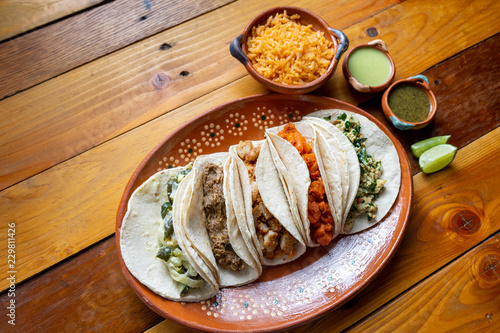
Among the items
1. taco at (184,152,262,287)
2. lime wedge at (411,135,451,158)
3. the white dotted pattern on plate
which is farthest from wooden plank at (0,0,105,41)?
lime wedge at (411,135,451,158)

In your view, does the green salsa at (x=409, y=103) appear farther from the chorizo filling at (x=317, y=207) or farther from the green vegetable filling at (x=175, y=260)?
the green vegetable filling at (x=175, y=260)

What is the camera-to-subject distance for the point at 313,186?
8.42ft

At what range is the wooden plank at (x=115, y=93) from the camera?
9.81 feet

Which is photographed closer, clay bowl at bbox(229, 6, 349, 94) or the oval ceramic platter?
the oval ceramic platter

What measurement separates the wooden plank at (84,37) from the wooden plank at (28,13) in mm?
69

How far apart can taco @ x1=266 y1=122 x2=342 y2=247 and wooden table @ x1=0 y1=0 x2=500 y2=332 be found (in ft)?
2.27

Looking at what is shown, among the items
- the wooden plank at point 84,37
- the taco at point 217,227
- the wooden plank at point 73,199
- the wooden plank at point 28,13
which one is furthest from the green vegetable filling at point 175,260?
the wooden plank at point 28,13

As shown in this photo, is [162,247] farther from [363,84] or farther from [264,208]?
[363,84]

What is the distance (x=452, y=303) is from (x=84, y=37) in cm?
375

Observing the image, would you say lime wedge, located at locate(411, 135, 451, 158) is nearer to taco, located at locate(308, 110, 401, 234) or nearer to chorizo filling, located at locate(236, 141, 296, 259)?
taco, located at locate(308, 110, 401, 234)

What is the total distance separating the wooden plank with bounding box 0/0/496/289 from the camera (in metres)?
2.80

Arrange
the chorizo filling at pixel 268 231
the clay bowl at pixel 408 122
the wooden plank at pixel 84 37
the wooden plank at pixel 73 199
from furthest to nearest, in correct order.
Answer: the wooden plank at pixel 84 37 → the clay bowl at pixel 408 122 → the wooden plank at pixel 73 199 → the chorizo filling at pixel 268 231

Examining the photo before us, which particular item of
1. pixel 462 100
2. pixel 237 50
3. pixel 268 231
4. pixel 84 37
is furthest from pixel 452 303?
pixel 84 37

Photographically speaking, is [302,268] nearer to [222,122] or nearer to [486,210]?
[222,122]
